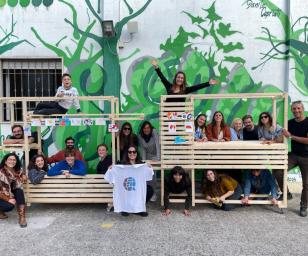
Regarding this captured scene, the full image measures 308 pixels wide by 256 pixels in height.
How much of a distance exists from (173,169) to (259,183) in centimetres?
148

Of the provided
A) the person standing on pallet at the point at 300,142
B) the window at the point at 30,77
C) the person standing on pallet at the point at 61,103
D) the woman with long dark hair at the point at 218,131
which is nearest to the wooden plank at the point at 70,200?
the person standing on pallet at the point at 61,103

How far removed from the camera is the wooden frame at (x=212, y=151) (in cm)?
556

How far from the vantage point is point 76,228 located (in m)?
5.02

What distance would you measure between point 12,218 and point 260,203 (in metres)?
3.93

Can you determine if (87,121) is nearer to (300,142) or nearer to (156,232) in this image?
(156,232)

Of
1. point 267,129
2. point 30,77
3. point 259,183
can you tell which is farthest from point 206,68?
point 30,77

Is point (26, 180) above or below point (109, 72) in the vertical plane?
below

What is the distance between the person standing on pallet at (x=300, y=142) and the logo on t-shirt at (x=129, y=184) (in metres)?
2.45

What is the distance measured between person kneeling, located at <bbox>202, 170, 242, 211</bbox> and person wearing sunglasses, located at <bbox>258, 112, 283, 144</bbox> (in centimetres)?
90

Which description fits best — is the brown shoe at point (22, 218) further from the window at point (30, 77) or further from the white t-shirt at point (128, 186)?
the window at point (30, 77)

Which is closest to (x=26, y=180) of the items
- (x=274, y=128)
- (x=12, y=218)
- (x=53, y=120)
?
(x=12, y=218)

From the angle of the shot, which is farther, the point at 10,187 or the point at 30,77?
the point at 30,77

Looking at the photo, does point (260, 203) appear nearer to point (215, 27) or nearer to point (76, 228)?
point (76, 228)

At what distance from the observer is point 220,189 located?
5828 mm
